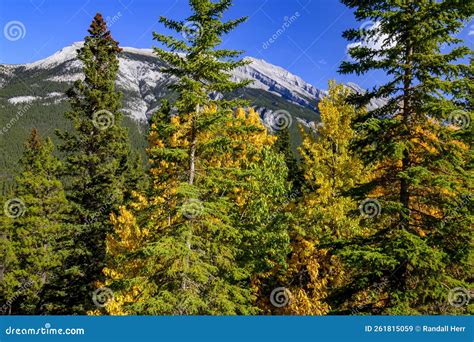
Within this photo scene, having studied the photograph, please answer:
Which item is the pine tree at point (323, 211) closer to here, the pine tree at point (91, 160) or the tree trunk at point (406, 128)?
the tree trunk at point (406, 128)

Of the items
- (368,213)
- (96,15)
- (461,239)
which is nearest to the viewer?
(461,239)

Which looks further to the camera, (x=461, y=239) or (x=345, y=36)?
(x=345, y=36)

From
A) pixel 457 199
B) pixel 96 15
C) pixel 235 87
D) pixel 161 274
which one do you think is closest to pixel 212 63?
pixel 235 87

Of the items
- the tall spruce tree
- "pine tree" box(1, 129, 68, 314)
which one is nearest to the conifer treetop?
the tall spruce tree

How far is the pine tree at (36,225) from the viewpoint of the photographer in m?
27.1

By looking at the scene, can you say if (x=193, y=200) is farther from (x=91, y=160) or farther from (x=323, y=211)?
(x=91, y=160)

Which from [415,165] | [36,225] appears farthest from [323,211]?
[36,225]

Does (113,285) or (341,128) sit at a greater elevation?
(341,128)

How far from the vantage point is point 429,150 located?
1062cm

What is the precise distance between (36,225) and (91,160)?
7.34 m

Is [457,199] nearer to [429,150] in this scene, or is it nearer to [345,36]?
[429,150]

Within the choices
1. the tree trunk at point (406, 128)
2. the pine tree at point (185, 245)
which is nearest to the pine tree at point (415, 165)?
the tree trunk at point (406, 128)

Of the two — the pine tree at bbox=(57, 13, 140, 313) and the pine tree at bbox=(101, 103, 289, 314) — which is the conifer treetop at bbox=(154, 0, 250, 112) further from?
the pine tree at bbox=(57, 13, 140, 313)

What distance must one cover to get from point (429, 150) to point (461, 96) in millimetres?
1535
